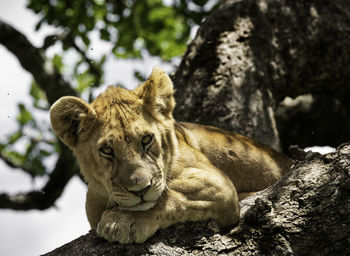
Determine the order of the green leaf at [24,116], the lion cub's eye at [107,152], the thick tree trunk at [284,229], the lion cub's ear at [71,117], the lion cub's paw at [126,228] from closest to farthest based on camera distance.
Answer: the thick tree trunk at [284,229] → the lion cub's paw at [126,228] → the lion cub's eye at [107,152] → the lion cub's ear at [71,117] → the green leaf at [24,116]

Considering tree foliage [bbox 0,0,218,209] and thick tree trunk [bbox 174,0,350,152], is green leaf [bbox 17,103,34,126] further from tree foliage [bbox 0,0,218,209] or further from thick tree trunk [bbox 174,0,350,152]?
thick tree trunk [bbox 174,0,350,152]

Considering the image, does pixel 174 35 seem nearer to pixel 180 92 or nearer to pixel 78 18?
pixel 78 18

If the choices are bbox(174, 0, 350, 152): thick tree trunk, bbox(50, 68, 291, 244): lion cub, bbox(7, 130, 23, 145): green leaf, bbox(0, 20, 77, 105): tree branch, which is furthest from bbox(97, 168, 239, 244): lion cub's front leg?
bbox(7, 130, 23, 145): green leaf

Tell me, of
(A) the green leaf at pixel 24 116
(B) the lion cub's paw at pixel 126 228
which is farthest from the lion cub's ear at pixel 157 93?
(A) the green leaf at pixel 24 116

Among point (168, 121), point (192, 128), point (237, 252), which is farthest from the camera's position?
point (192, 128)

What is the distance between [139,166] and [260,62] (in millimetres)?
3718

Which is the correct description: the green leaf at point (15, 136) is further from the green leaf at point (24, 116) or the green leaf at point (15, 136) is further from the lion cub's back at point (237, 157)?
the lion cub's back at point (237, 157)

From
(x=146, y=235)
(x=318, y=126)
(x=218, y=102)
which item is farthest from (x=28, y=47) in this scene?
(x=318, y=126)

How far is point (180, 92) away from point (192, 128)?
1623mm

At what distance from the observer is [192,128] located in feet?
16.3

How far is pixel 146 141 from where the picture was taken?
3744 mm

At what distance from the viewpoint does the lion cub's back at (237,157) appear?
15.8ft

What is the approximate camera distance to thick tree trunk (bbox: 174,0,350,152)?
6246 millimetres

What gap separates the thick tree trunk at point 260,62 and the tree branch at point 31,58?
1762 millimetres
